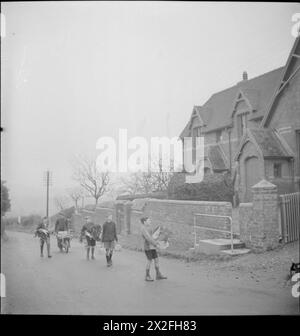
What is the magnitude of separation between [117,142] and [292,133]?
14.3 feet

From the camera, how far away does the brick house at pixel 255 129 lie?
276 inches

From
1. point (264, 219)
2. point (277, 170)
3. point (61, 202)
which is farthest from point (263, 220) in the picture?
point (61, 202)

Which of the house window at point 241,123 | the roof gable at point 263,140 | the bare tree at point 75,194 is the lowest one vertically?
the bare tree at point 75,194

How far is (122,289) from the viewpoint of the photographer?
16.3 ft

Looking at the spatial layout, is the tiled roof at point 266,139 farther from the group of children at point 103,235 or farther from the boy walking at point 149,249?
the group of children at point 103,235

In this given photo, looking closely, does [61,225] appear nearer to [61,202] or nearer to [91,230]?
[61,202]

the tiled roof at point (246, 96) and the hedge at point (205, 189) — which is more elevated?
the tiled roof at point (246, 96)

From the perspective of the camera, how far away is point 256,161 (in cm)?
908

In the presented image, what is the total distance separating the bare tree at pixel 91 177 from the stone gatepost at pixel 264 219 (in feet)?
9.98

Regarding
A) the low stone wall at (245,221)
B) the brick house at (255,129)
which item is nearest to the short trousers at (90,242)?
the brick house at (255,129)

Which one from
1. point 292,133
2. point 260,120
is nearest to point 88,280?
point 292,133

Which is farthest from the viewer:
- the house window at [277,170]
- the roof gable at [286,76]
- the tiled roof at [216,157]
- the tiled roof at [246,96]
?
the tiled roof at [216,157]

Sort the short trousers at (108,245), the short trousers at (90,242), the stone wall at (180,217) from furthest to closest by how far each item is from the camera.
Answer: the stone wall at (180,217) < the short trousers at (90,242) < the short trousers at (108,245)
